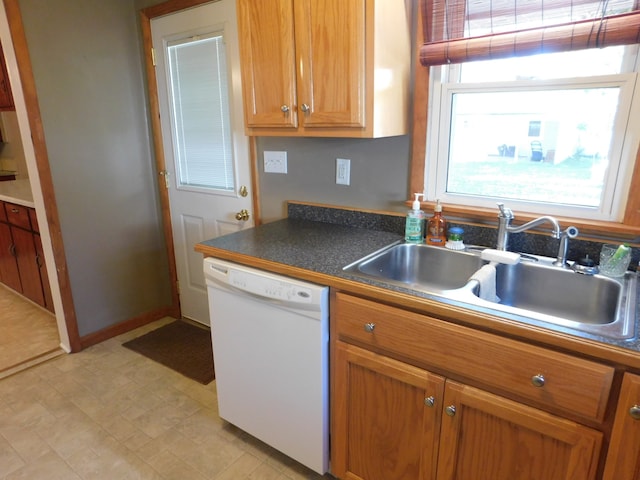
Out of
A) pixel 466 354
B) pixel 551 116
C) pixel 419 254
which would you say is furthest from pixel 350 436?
pixel 551 116

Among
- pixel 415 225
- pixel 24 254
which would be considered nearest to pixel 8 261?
pixel 24 254

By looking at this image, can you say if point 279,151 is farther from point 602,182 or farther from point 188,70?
point 602,182

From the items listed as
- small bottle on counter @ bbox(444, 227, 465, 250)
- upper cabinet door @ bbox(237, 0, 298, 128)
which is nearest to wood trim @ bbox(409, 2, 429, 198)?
small bottle on counter @ bbox(444, 227, 465, 250)

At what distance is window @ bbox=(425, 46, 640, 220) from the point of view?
1427mm

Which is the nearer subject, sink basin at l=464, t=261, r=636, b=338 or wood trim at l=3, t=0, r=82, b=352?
sink basin at l=464, t=261, r=636, b=338

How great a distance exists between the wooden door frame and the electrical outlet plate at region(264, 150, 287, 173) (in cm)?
9

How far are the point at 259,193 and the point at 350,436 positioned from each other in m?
1.38

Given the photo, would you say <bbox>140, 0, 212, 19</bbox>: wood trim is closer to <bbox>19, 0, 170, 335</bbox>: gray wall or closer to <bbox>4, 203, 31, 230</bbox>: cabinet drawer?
<bbox>19, 0, 170, 335</bbox>: gray wall

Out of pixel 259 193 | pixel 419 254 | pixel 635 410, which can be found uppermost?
pixel 259 193

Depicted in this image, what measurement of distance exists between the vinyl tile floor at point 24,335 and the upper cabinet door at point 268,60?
203 centimetres

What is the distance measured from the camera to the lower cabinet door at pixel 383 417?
129 centimetres

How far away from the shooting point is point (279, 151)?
223 centimetres

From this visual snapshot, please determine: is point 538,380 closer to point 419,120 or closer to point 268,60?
point 419,120

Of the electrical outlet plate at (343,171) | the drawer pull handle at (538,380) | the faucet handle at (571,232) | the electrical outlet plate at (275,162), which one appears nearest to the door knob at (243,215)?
the electrical outlet plate at (275,162)
